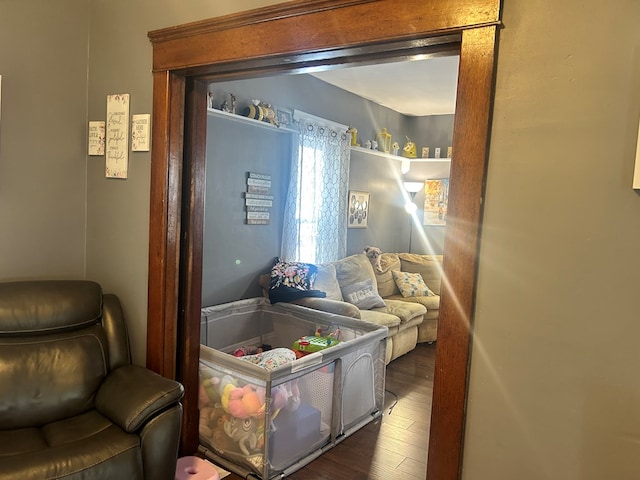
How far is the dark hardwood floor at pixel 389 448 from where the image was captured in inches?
102

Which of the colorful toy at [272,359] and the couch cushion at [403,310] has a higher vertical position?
the colorful toy at [272,359]

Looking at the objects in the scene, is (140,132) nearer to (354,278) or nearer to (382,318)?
(382,318)

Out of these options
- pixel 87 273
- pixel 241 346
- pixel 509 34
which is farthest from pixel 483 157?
pixel 241 346

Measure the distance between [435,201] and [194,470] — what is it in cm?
494

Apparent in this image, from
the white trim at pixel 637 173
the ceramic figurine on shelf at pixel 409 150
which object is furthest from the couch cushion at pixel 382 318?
the white trim at pixel 637 173

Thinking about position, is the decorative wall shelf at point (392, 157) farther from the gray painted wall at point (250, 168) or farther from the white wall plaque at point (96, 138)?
the white wall plaque at point (96, 138)

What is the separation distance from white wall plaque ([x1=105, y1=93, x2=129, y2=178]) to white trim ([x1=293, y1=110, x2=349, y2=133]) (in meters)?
1.99

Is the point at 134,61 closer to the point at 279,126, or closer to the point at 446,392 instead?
the point at 279,126

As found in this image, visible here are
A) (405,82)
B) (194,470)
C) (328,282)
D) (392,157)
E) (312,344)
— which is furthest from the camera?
(392,157)

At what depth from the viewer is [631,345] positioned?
1307 mm

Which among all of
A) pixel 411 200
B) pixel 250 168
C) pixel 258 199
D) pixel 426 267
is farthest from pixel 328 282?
pixel 411 200

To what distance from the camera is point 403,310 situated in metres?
4.50

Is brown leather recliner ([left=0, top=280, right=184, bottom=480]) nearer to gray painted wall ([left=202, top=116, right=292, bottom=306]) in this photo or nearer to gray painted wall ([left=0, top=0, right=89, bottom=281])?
gray painted wall ([left=0, top=0, right=89, bottom=281])

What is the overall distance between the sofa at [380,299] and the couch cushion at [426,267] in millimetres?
12
